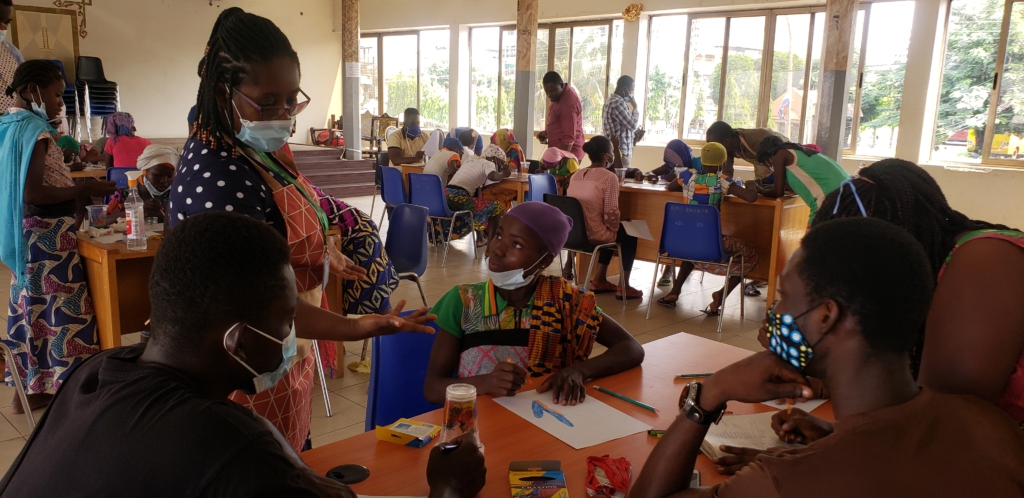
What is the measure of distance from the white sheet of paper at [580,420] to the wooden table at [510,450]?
2 centimetres

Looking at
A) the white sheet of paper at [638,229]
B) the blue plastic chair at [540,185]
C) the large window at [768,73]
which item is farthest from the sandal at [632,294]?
the large window at [768,73]

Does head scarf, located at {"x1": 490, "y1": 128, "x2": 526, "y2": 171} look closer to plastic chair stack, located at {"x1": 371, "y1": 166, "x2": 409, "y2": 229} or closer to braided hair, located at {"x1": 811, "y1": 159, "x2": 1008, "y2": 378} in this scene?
plastic chair stack, located at {"x1": 371, "y1": 166, "x2": 409, "y2": 229}

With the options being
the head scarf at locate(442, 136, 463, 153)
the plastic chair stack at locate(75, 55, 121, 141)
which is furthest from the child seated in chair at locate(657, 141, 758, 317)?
the plastic chair stack at locate(75, 55, 121, 141)

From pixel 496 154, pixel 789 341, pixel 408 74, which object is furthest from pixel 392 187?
pixel 408 74

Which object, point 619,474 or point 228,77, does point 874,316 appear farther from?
point 228,77

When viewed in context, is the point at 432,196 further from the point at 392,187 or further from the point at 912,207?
the point at 912,207

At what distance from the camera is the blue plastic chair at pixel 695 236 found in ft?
15.6

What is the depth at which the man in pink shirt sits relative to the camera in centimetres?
817

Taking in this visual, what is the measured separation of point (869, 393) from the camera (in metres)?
1.09

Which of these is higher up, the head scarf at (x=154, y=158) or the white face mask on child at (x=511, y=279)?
the head scarf at (x=154, y=158)

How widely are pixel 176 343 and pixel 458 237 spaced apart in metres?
6.20

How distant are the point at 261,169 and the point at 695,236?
3.71 m

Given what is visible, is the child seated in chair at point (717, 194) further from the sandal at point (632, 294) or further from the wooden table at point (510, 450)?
the wooden table at point (510, 450)

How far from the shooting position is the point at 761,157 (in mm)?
4844
